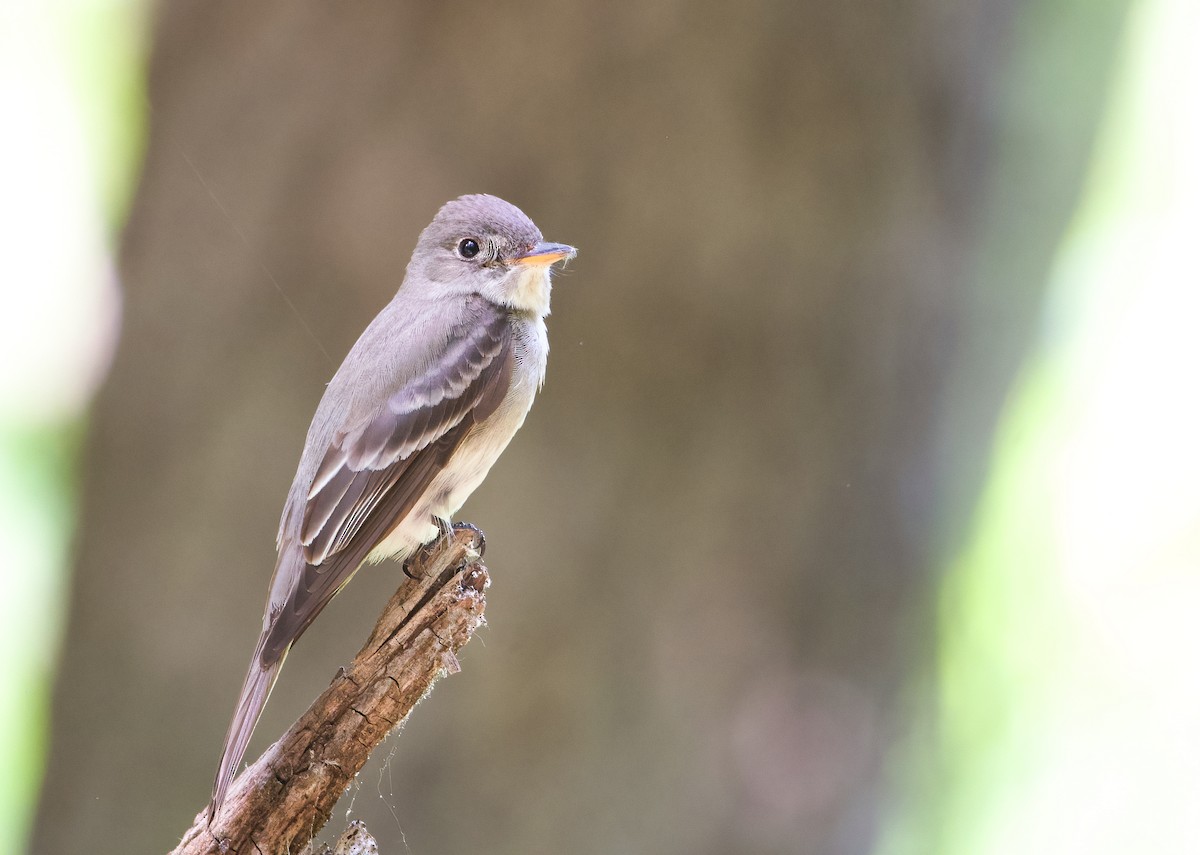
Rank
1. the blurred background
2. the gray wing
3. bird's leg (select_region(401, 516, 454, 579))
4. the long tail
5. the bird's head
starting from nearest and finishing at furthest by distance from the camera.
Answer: the long tail
the gray wing
bird's leg (select_region(401, 516, 454, 579))
the bird's head
the blurred background

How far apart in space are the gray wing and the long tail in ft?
0.06

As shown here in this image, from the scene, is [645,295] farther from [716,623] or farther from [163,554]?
[163,554]

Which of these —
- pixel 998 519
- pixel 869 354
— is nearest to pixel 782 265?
pixel 869 354

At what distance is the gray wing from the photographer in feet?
6.36

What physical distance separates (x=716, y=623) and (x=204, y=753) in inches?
68.5

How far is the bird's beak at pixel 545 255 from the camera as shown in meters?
2.19

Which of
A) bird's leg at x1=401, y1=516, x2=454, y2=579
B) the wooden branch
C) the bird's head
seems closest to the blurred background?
the bird's head

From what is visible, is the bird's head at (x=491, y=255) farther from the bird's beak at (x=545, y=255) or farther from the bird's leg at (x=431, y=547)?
the bird's leg at (x=431, y=547)

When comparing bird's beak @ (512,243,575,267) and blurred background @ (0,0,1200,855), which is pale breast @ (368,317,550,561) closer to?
bird's beak @ (512,243,575,267)

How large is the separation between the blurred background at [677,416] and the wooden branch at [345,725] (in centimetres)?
136

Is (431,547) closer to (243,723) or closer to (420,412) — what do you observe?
(420,412)

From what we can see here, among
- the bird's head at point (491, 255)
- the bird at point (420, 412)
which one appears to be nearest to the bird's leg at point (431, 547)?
the bird at point (420, 412)

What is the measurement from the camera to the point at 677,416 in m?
3.51

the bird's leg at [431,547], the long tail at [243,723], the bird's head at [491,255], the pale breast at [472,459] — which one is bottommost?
the long tail at [243,723]
